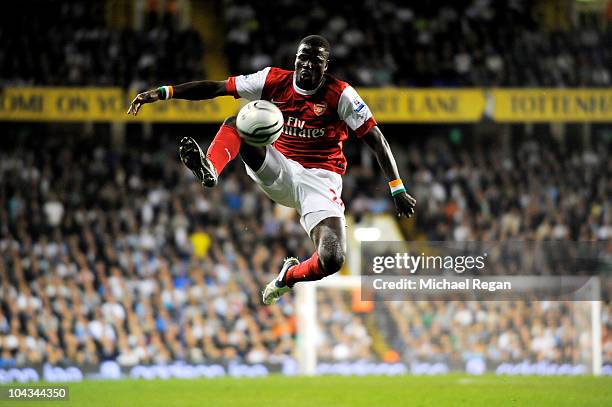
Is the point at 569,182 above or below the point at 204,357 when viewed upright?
above

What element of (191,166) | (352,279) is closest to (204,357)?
(352,279)

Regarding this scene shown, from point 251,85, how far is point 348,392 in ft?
14.5

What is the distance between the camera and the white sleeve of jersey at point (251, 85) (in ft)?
28.1

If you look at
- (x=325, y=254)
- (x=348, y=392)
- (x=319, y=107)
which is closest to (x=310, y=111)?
(x=319, y=107)

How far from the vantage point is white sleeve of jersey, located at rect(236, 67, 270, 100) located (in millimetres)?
8558

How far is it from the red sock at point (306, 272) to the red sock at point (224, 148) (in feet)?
3.64

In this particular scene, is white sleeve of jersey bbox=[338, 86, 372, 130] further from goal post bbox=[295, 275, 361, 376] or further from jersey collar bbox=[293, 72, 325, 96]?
goal post bbox=[295, 275, 361, 376]

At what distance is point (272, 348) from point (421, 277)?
5275 millimetres

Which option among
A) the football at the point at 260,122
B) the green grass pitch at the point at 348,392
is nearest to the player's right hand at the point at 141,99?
the football at the point at 260,122

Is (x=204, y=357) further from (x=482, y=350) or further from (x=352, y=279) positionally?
(x=482, y=350)

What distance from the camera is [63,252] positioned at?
709 inches

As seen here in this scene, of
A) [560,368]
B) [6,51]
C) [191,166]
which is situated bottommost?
[560,368]

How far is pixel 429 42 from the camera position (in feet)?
75.2

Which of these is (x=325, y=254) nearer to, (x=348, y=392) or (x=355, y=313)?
(x=348, y=392)
